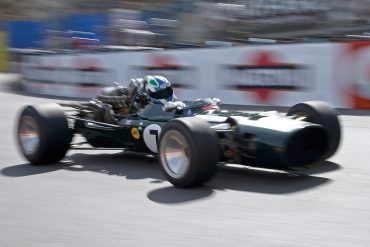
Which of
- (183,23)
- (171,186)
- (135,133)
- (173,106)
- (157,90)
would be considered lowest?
(171,186)

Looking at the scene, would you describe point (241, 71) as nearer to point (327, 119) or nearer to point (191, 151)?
point (327, 119)

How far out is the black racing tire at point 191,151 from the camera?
6.14 metres

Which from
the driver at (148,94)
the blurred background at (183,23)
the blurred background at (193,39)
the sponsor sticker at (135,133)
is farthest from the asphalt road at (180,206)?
the blurred background at (183,23)

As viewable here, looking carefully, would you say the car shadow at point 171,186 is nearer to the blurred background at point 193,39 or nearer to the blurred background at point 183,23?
the blurred background at point 193,39

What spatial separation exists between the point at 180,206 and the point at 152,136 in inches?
69.1

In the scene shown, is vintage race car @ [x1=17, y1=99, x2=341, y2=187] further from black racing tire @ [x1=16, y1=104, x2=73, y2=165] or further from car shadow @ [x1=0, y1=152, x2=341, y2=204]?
car shadow @ [x1=0, y1=152, x2=341, y2=204]

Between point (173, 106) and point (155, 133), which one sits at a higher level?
point (173, 106)

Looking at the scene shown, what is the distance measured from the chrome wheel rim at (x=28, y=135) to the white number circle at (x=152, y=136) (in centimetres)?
142

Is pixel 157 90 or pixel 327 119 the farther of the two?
pixel 157 90

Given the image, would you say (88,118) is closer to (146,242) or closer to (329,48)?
(146,242)

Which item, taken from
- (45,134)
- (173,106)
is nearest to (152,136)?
(173,106)

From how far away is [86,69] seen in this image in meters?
17.8

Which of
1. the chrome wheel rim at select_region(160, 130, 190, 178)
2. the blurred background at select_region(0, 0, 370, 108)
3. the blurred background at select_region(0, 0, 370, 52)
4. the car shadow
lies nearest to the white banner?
the blurred background at select_region(0, 0, 370, 108)

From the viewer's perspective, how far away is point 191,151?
242 inches
